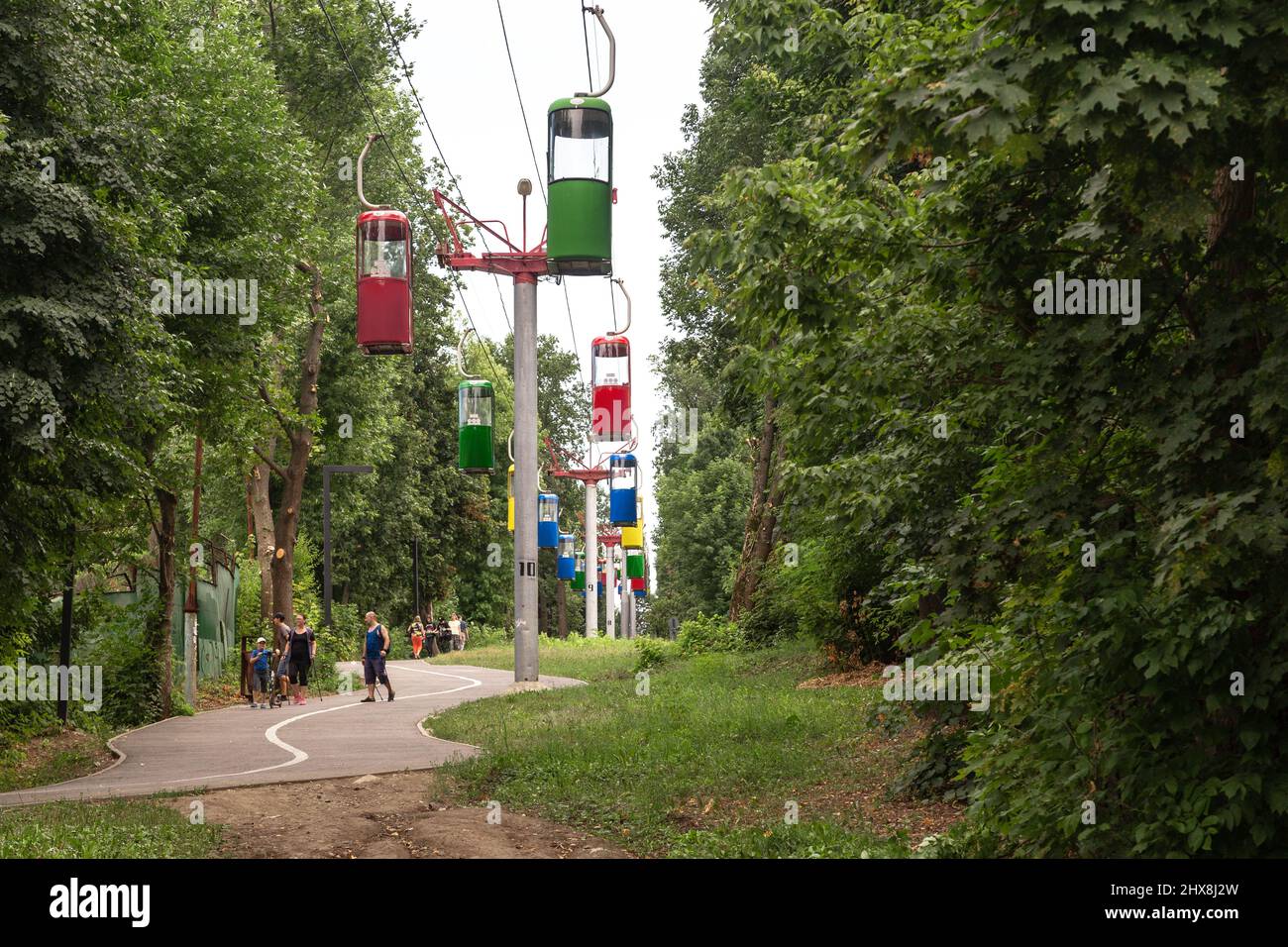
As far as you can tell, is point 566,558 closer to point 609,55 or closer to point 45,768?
point 609,55

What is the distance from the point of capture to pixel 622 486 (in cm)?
4941

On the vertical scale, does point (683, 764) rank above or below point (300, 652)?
above

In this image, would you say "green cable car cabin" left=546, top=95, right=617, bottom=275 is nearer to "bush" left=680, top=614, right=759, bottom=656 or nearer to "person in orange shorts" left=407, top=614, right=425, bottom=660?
"bush" left=680, top=614, right=759, bottom=656

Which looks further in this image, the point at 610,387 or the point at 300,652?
the point at 610,387

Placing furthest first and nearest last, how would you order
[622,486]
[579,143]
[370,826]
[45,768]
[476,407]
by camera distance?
[622,486], [476,407], [579,143], [45,768], [370,826]

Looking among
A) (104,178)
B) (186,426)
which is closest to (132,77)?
(104,178)

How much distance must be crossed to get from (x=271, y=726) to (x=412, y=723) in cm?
232

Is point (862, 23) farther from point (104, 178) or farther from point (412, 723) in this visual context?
point (412, 723)

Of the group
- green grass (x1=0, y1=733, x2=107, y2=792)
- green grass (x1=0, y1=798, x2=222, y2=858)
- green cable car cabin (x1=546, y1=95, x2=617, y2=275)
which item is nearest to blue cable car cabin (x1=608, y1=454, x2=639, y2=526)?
green cable car cabin (x1=546, y1=95, x2=617, y2=275)

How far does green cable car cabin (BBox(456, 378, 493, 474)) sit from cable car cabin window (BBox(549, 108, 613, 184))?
9387mm

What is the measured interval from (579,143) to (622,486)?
2637cm

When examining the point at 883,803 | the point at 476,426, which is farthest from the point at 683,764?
the point at 476,426

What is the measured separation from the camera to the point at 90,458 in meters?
14.0
